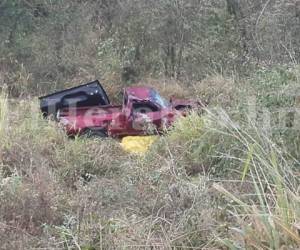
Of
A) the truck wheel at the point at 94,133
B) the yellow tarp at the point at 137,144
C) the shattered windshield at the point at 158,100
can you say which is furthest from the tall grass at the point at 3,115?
the shattered windshield at the point at 158,100

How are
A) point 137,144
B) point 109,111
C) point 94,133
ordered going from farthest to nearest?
point 109,111 < point 94,133 < point 137,144

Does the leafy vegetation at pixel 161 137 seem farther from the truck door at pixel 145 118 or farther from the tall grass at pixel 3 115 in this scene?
the truck door at pixel 145 118

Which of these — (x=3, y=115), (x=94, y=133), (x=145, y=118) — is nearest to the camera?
(x=3, y=115)

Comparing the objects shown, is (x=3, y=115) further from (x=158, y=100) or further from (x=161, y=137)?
(x=158, y=100)

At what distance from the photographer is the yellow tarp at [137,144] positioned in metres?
5.99

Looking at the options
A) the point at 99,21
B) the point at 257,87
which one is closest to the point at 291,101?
the point at 257,87

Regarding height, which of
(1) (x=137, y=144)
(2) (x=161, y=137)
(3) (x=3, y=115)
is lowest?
(1) (x=137, y=144)

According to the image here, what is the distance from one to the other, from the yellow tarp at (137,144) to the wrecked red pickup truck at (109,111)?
188 mm

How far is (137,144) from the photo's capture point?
20.4 feet

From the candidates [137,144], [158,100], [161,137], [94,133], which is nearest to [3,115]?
[94,133]

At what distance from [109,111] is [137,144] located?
120cm

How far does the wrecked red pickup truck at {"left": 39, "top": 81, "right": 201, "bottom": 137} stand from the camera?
6.68 metres

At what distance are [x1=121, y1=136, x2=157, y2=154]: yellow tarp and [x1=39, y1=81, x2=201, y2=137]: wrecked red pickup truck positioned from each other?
19 cm

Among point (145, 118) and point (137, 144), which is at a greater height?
point (145, 118)
